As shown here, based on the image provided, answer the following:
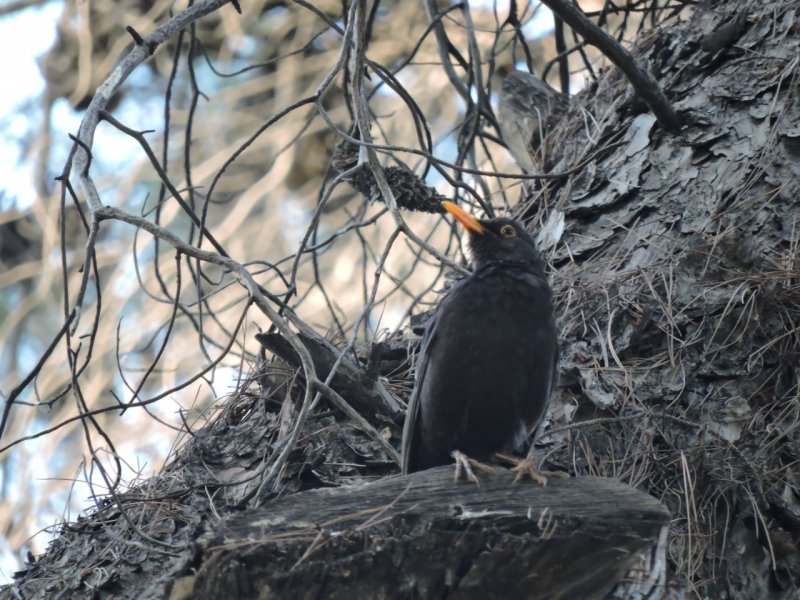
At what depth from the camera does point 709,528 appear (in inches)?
146

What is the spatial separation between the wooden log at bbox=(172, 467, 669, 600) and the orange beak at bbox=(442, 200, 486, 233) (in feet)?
6.29

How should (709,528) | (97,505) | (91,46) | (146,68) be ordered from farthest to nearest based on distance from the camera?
(146,68) < (91,46) < (97,505) < (709,528)

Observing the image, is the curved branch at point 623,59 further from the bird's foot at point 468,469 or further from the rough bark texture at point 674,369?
the bird's foot at point 468,469

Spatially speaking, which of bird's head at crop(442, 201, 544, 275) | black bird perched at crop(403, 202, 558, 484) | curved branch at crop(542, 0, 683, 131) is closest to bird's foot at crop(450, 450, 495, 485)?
black bird perched at crop(403, 202, 558, 484)

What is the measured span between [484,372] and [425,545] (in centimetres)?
151

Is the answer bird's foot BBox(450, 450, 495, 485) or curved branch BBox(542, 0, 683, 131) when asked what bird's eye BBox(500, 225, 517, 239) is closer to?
curved branch BBox(542, 0, 683, 131)

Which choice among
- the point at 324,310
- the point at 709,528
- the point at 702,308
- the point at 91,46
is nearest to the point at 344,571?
the point at 709,528

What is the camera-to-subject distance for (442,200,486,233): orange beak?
14.4ft

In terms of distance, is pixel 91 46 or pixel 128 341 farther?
pixel 91 46

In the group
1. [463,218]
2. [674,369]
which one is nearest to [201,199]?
[463,218]

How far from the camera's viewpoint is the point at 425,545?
2.60m

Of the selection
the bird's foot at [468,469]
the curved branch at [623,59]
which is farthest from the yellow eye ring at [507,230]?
the bird's foot at [468,469]

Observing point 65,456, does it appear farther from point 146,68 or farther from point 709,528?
point 709,528

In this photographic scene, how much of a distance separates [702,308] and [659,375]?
1.21ft
